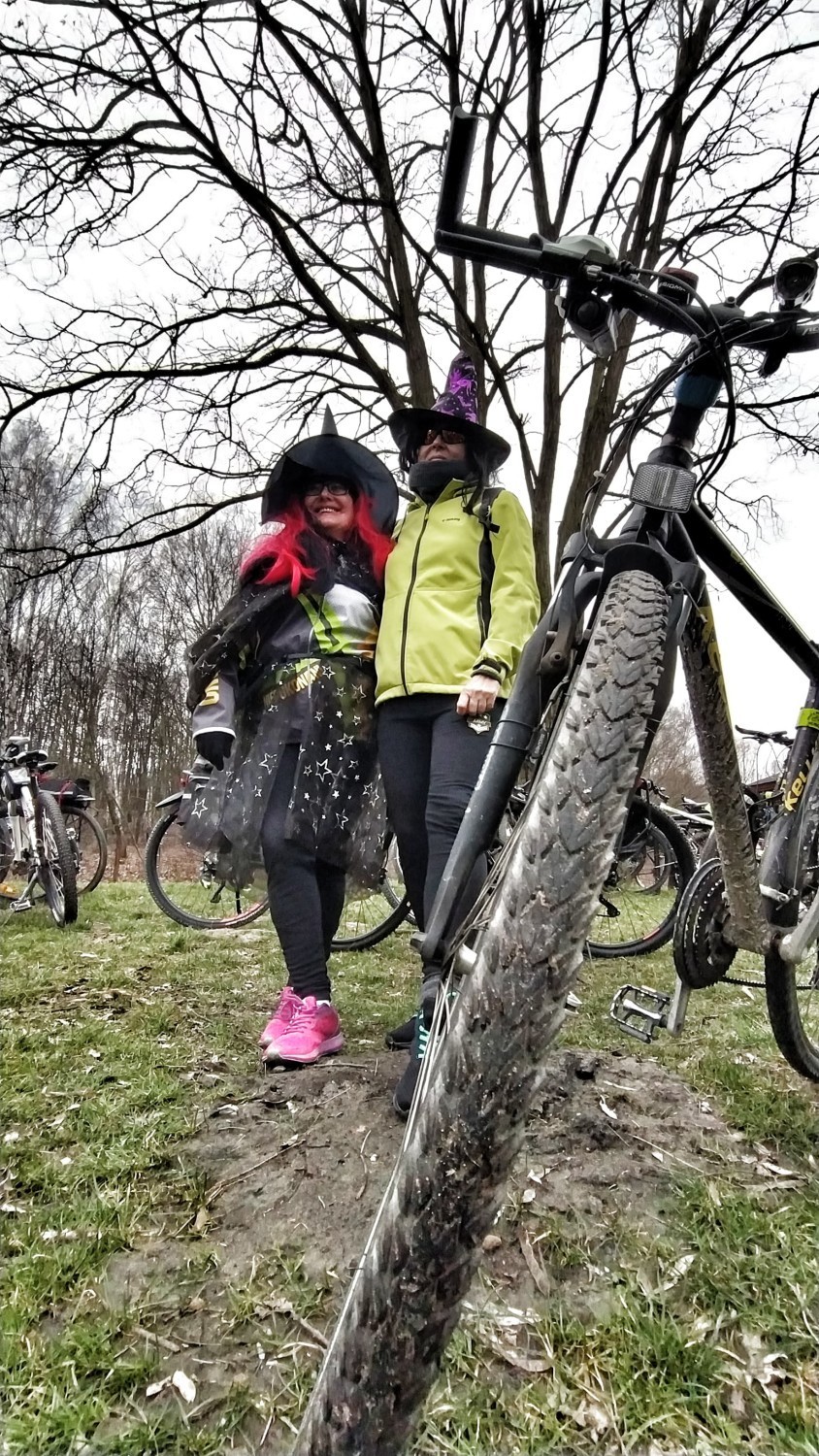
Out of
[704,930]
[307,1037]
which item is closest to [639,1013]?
[704,930]

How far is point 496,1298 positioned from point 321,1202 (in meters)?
0.44

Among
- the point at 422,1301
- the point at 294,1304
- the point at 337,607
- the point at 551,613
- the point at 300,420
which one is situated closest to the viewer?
the point at 422,1301

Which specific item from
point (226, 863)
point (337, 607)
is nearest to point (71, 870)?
point (226, 863)

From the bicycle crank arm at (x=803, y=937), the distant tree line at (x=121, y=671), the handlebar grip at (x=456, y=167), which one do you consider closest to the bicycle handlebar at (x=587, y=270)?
the handlebar grip at (x=456, y=167)

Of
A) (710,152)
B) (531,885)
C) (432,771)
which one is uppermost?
(710,152)

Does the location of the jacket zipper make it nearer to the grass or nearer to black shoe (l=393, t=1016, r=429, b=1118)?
black shoe (l=393, t=1016, r=429, b=1118)

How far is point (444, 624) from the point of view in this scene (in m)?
2.28

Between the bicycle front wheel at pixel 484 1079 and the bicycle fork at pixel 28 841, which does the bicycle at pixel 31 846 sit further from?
the bicycle front wheel at pixel 484 1079

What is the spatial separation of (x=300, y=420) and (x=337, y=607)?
19.4 feet

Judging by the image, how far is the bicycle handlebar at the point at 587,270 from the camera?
147cm

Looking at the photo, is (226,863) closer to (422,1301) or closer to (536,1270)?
(536,1270)

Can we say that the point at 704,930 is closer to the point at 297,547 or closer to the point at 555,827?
the point at 555,827

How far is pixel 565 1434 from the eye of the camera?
3.65ft

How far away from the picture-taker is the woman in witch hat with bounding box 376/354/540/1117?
2.17 meters
